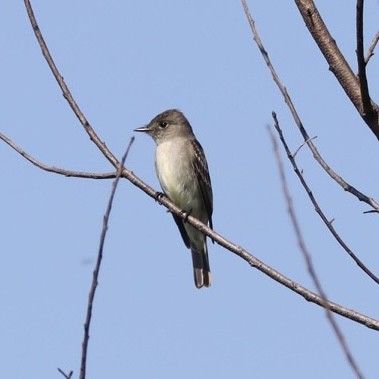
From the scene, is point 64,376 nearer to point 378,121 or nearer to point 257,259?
point 257,259

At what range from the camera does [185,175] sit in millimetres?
10344

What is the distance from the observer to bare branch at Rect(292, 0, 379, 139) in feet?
14.6

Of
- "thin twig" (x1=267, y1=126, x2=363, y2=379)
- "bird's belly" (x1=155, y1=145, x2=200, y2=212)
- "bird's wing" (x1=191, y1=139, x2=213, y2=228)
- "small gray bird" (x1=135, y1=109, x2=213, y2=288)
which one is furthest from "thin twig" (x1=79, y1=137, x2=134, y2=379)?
"bird's wing" (x1=191, y1=139, x2=213, y2=228)

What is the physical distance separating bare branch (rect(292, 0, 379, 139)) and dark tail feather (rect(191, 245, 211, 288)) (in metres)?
6.45

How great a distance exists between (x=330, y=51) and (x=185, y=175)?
5.85 meters

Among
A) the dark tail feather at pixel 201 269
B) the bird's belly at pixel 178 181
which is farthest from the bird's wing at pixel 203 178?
the dark tail feather at pixel 201 269

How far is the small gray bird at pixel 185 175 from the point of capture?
1024 cm

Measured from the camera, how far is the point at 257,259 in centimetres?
480

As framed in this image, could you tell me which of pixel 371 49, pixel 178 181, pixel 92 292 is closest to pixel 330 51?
pixel 371 49

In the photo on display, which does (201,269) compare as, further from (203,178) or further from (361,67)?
(361,67)

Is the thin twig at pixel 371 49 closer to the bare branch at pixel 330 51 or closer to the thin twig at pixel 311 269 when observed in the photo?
the bare branch at pixel 330 51

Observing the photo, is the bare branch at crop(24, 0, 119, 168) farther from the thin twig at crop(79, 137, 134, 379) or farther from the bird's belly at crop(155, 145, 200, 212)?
the bird's belly at crop(155, 145, 200, 212)

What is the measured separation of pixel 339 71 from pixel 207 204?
615 centimetres

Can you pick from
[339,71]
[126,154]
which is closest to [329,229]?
[339,71]
